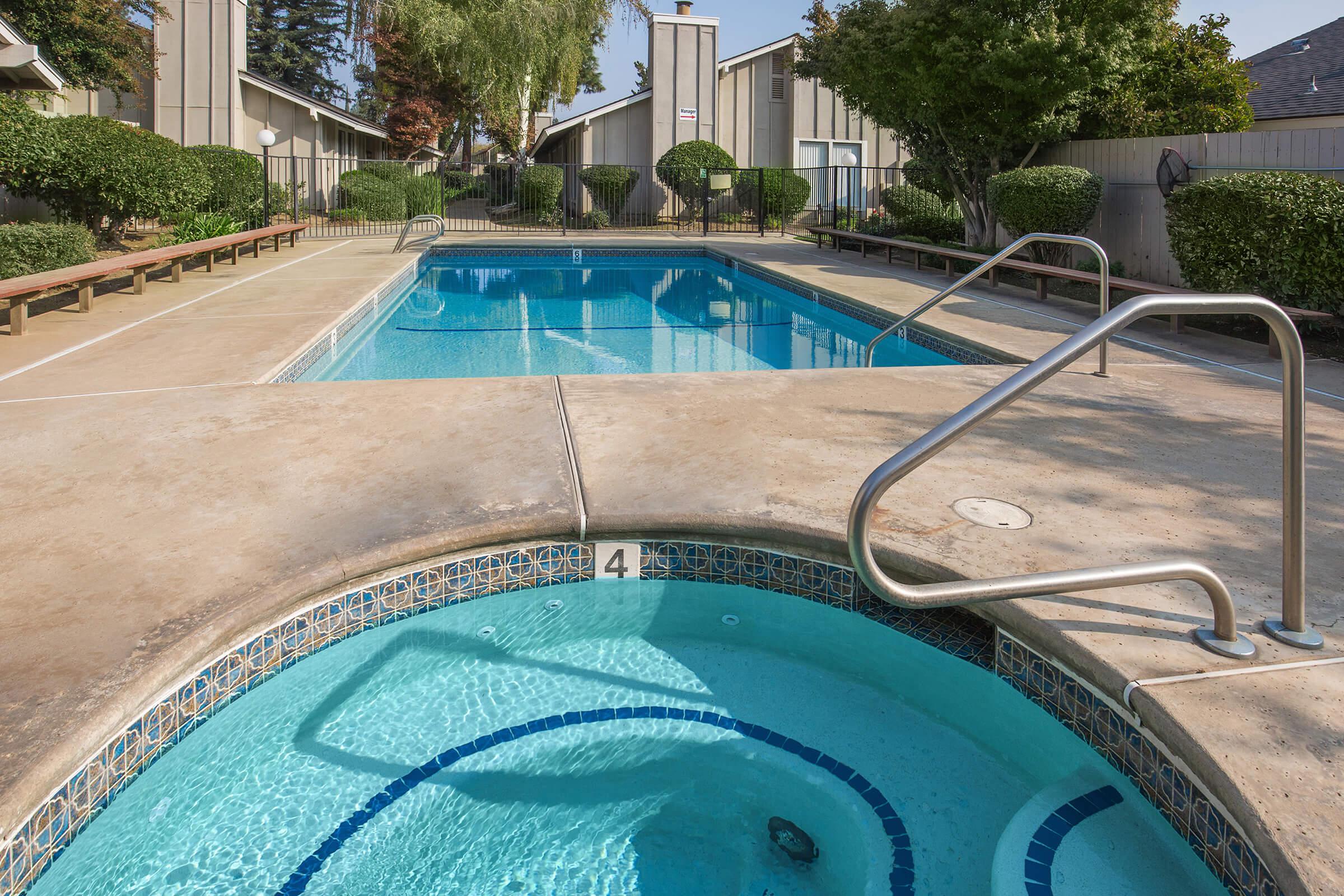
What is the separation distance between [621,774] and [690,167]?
21.4 m

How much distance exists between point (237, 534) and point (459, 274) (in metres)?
12.2

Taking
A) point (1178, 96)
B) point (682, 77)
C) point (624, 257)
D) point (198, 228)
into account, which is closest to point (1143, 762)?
point (1178, 96)

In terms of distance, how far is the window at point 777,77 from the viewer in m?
25.5

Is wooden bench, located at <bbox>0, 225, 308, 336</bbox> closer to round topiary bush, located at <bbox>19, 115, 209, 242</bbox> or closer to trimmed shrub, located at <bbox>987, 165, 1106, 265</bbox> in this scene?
round topiary bush, located at <bbox>19, 115, 209, 242</bbox>

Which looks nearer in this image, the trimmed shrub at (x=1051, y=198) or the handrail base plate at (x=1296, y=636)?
the handrail base plate at (x=1296, y=636)

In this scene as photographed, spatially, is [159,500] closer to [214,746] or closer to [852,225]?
[214,746]

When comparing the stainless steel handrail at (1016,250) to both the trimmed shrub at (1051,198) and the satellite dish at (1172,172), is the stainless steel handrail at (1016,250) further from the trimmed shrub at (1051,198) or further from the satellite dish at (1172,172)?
the trimmed shrub at (1051,198)

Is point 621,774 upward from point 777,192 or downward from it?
downward

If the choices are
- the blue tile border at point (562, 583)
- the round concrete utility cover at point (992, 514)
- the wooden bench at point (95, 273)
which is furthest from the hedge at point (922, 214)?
the blue tile border at point (562, 583)

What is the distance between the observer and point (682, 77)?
24.5 meters

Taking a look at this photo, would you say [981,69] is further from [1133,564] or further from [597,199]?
[597,199]

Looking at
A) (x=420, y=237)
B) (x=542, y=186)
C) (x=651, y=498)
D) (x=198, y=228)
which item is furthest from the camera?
(x=542, y=186)

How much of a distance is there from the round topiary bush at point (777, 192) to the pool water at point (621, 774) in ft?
67.3

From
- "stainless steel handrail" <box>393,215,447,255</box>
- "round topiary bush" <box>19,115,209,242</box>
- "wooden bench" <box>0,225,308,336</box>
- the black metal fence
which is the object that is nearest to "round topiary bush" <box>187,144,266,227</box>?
"round topiary bush" <box>19,115,209,242</box>
